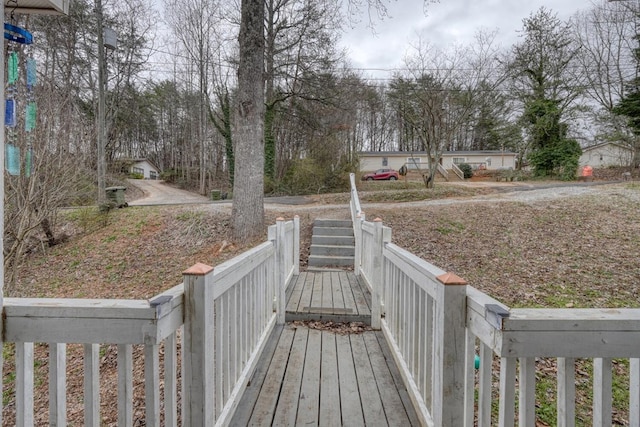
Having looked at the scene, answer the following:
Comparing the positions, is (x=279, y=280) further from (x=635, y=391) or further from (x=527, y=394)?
(x=635, y=391)

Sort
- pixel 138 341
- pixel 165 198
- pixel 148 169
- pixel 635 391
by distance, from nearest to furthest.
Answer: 1. pixel 635 391
2. pixel 138 341
3. pixel 165 198
4. pixel 148 169

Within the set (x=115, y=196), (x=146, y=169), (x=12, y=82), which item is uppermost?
(x=146, y=169)

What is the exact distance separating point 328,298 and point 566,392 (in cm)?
307

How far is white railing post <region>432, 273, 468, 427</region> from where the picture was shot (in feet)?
4.84

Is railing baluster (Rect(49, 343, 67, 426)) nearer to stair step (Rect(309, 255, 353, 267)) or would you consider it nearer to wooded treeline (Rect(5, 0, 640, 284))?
stair step (Rect(309, 255, 353, 267))

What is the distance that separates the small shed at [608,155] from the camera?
2148cm

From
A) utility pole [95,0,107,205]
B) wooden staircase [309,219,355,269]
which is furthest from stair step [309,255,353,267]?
utility pole [95,0,107,205]

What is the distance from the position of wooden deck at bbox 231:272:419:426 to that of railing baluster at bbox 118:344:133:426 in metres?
0.85

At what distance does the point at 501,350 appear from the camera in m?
1.21

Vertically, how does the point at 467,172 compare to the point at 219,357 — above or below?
above

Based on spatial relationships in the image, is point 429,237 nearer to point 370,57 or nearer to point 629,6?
point 370,57

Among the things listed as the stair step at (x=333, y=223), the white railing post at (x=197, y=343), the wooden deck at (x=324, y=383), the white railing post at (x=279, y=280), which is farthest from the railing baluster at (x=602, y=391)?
the stair step at (x=333, y=223)

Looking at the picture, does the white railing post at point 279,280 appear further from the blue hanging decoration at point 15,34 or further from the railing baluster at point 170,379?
the blue hanging decoration at point 15,34

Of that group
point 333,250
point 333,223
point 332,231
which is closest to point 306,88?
point 333,223
